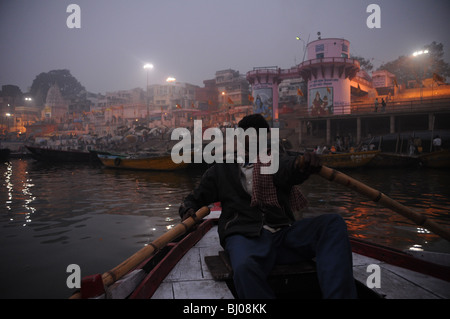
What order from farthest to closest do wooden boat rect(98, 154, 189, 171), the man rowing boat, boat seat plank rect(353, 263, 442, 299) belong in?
wooden boat rect(98, 154, 189, 171) < boat seat plank rect(353, 263, 442, 299) < the man rowing boat

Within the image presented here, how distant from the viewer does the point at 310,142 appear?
28328mm

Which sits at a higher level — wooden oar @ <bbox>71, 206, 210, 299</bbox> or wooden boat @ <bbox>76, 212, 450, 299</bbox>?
wooden oar @ <bbox>71, 206, 210, 299</bbox>

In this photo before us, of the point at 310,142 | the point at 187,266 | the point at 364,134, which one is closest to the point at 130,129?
the point at 310,142

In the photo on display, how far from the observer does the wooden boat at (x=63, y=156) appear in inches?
1127

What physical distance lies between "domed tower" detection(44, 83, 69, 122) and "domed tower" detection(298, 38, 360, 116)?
6937 centimetres

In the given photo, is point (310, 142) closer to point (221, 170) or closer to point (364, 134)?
point (364, 134)

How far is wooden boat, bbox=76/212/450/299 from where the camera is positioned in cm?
228

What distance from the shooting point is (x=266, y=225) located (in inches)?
103

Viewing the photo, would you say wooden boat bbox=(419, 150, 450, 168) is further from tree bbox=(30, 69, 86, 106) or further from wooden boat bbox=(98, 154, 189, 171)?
tree bbox=(30, 69, 86, 106)

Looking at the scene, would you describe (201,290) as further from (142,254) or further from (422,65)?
(422,65)

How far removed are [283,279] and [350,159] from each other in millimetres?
16485

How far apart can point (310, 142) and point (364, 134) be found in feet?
18.1

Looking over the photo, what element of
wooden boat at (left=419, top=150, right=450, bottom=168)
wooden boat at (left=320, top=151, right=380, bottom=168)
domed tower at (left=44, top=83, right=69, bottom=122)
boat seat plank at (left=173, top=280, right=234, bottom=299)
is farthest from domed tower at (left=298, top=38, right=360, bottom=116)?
domed tower at (left=44, top=83, right=69, bottom=122)

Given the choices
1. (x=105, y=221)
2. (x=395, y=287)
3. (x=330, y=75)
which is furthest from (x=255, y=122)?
(x=330, y=75)
